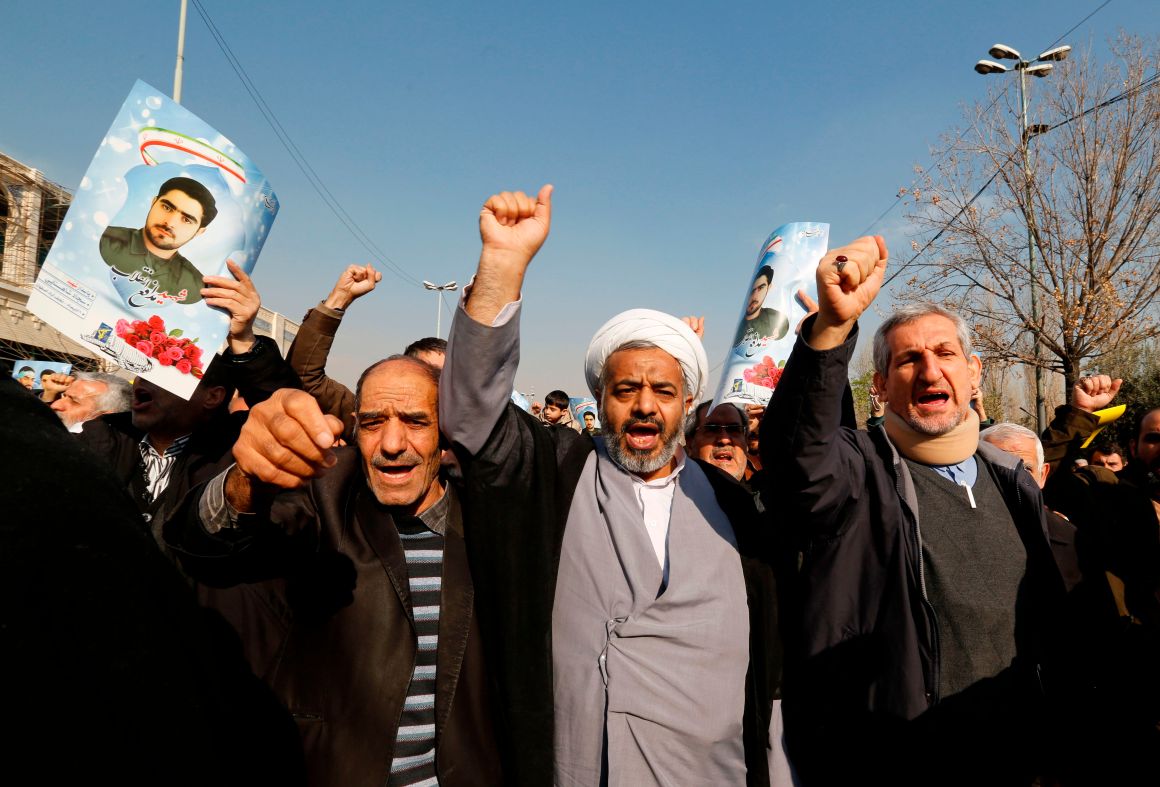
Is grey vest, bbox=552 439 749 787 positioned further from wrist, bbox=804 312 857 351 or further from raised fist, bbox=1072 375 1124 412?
raised fist, bbox=1072 375 1124 412

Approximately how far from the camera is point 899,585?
6.57ft

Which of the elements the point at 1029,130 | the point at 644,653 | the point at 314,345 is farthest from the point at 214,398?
the point at 1029,130

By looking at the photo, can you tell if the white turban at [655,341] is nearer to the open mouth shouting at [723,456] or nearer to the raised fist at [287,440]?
the open mouth shouting at [723,456]

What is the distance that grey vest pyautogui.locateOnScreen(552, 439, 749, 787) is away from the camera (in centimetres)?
194

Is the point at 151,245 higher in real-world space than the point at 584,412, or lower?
lower

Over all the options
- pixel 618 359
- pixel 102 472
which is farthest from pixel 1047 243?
pixel 102 472

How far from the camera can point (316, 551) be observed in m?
1.83

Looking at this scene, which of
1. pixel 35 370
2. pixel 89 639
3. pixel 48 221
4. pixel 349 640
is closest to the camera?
pixel 89 639

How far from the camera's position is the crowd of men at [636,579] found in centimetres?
174

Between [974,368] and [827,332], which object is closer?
[827,332]

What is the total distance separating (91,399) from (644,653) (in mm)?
4384

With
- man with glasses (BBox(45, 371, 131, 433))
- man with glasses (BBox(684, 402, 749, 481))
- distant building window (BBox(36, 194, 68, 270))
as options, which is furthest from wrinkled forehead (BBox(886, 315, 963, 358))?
distant building window (BBox(36, 194, 68, 270))

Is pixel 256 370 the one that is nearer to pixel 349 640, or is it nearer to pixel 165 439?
pixel 349 640

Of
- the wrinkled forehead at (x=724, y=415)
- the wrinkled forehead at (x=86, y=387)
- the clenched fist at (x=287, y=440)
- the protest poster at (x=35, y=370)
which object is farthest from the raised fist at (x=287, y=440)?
the protest poster at (x=35, y=370)
